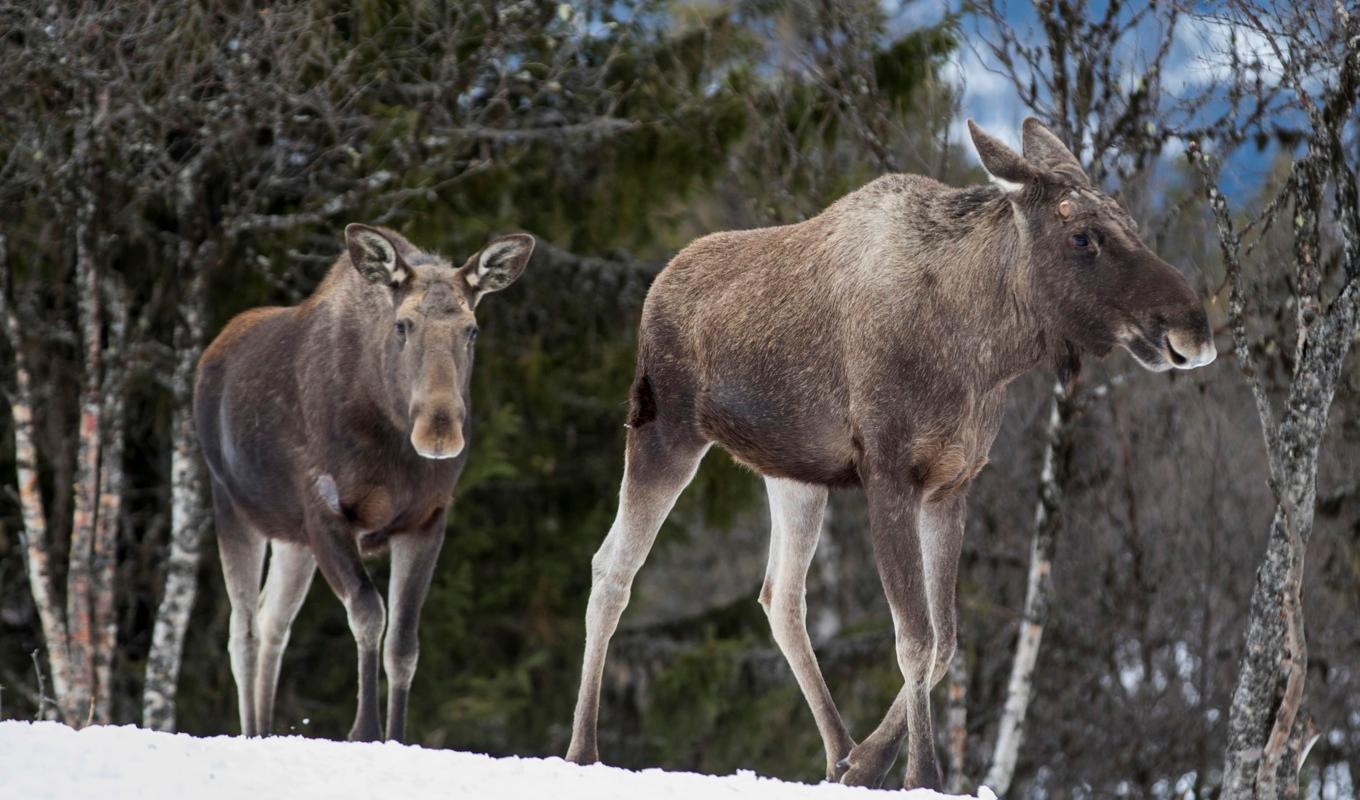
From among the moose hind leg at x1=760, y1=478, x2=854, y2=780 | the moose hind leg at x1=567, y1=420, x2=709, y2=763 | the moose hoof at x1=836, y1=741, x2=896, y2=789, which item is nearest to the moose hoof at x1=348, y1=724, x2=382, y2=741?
the moose hind leg at x1=567, y1=420, x2=709, y2=763

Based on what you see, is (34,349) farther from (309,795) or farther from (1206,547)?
(1206,547)

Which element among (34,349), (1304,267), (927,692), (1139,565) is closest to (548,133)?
(34,349)

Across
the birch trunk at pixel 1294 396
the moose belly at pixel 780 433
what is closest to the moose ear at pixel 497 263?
the moose belly at pixel 780 433

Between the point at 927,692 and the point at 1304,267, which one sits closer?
the point at 927,692

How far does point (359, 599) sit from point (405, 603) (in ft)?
1.14

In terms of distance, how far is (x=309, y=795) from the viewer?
5012 millimetres

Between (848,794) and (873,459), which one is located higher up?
(873,459)

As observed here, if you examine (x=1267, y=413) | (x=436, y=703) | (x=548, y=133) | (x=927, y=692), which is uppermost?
(x=548, y=133)

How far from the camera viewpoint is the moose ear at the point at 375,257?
799cm

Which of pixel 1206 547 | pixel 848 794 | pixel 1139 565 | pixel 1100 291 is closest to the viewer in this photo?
pixel 848 794

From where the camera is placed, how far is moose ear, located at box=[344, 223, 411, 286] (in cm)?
799

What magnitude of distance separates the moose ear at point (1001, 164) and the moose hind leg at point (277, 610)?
432 centimetres

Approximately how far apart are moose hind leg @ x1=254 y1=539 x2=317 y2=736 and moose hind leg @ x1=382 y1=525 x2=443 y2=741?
0.91 meters

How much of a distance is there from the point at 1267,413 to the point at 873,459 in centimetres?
201
